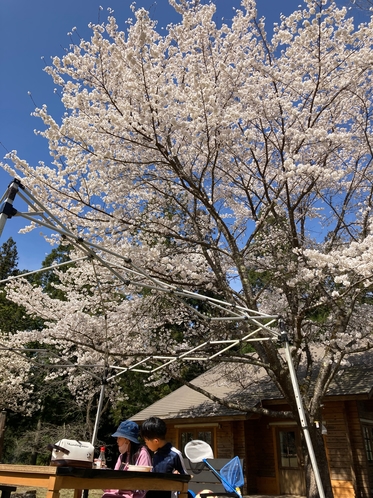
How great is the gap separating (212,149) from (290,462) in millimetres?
8372

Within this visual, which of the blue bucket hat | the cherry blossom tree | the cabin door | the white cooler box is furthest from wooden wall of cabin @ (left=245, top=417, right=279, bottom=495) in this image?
the white cooler box

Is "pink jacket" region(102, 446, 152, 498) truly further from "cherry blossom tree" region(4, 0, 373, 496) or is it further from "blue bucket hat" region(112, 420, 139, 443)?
"cherry blossom tree" region(4, 0, 373, 496)

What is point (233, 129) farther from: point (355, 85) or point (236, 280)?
point (236, 280)

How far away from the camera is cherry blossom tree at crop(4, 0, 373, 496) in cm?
686

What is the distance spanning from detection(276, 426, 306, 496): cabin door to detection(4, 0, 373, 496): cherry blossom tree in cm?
308

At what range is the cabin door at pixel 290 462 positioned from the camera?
1016 centimetres

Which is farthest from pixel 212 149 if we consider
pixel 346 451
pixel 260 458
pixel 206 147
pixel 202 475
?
pixel 260 458

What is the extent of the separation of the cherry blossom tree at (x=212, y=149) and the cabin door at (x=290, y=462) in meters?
Result: 3.08

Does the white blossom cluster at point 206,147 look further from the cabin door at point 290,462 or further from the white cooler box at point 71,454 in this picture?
the white cooler box at point 71,454

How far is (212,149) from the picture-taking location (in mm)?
7379

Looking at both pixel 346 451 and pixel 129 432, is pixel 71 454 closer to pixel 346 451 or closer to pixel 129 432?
pixel 129 432

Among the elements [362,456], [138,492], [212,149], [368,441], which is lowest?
[138,492]

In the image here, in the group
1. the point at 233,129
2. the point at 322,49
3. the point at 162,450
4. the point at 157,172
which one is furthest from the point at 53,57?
the point at 162,450

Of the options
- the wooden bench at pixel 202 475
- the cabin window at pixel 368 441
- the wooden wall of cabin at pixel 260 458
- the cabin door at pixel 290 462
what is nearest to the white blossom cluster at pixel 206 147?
the wooden bench at pixel 202 475
